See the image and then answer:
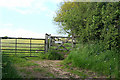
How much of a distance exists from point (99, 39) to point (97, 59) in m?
1.72

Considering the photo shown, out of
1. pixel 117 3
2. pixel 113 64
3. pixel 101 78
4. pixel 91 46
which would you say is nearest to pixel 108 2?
pixel 117 3

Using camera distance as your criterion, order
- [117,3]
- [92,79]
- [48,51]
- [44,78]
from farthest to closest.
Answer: [48,51], [117,3], [92,79], [44,78]

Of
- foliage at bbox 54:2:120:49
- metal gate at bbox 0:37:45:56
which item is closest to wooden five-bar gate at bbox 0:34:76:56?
metal gate at bbox 0:37:45:56

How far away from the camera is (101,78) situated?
21.8 ft

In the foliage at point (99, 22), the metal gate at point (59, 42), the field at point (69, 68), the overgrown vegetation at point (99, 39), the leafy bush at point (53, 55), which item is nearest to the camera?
the field at point (69, 68)

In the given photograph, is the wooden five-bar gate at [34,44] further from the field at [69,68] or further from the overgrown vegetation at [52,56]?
the field at [69,68]

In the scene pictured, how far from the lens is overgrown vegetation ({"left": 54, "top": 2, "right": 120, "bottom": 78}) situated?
7.50 m

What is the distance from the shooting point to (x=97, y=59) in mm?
7930

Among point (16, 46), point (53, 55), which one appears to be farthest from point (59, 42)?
point (16, 46)

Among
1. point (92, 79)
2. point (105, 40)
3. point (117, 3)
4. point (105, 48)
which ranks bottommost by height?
point (92, 79)

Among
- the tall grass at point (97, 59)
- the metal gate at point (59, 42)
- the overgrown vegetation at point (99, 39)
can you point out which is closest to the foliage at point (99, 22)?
the overgrown vegetation at point (99, 39)

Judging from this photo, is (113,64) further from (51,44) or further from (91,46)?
(51,44)

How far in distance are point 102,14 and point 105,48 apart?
2198 millimetres

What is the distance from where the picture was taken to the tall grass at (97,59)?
7.08 m
